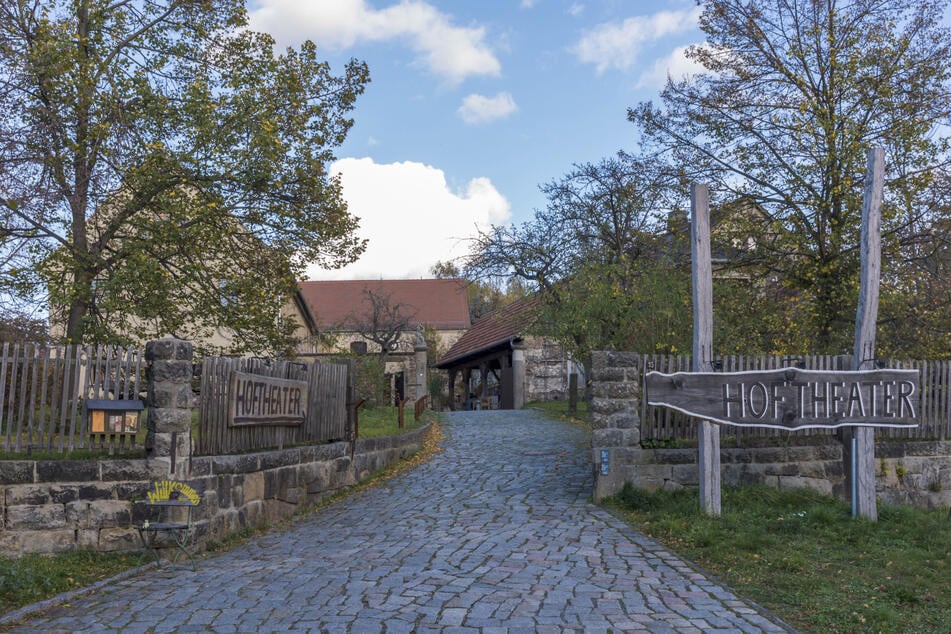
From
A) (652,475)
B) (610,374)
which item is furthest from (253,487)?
(652,475)

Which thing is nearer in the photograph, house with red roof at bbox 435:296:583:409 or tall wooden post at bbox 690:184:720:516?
tall wooden post at bbox 690:184:720:516

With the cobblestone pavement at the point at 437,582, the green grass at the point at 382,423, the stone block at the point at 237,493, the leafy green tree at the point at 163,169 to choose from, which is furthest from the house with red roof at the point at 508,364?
the stone block at the point at 237,493

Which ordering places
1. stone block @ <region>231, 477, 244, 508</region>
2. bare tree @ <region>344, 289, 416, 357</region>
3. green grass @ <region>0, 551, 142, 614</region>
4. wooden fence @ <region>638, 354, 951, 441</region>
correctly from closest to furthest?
green grass @ <region>0, 551, 142, 614</region>, stone block @ <region>231, 477, 244, 508</region>, wooden fence @ <region>638, 354, 951, 441</region>, bare tree @ <region>344, 289, 416, 357</region>

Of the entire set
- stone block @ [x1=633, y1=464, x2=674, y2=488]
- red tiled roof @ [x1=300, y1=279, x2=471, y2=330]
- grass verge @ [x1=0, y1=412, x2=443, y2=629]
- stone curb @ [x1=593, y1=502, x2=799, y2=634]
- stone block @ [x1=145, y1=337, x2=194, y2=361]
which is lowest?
grass verge @ [x1=0, y1=412, x2=443, y2=629]

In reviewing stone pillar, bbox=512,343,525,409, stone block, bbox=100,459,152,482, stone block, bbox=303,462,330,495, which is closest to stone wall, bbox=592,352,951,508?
stone block, bbox=303,462,330,495

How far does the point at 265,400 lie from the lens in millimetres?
9438

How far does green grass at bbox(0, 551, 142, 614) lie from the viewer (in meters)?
6.12

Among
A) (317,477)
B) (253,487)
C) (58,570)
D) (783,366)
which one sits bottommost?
(58,570)

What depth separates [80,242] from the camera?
12898 mm

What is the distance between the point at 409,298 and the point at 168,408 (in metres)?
41.3

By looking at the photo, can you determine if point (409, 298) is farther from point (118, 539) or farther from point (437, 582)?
point (437, 582)

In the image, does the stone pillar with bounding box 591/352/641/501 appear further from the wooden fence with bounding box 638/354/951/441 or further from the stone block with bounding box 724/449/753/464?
the stone block with bounding box 724/449/753/464

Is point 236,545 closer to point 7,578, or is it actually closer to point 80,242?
point 7,578

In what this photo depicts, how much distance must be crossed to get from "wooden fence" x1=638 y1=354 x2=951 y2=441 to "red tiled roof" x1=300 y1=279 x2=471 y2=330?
119 ft
